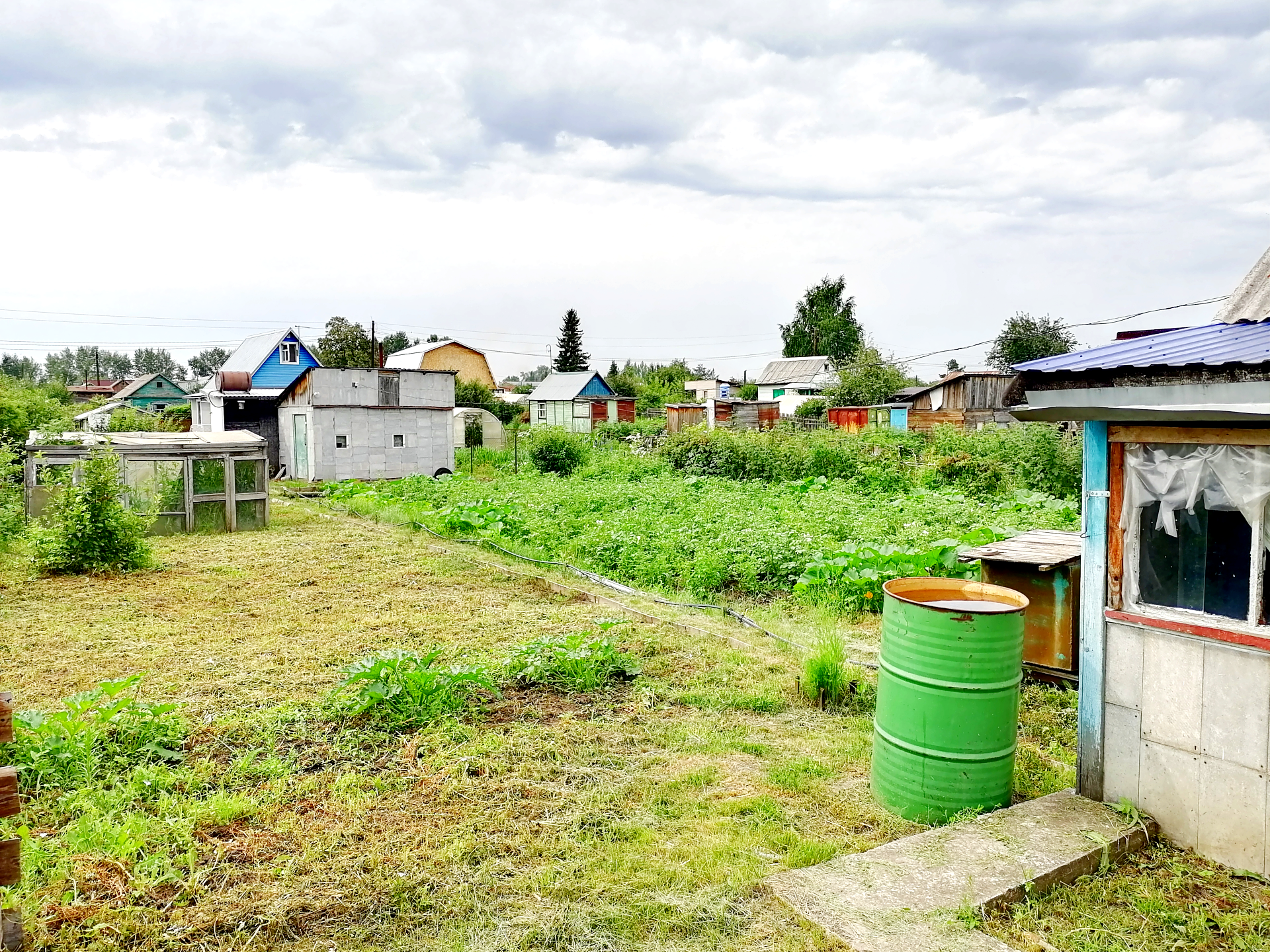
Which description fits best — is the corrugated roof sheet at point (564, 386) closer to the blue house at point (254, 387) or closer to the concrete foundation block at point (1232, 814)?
the blue house at point (254, 387)

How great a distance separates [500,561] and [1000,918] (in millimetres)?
8410

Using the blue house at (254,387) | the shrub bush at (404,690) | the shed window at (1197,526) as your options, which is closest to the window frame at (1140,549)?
the shed window at (1197,526)

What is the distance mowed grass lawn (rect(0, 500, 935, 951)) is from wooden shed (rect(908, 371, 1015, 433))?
86.6ft

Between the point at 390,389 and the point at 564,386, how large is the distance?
63.4 ft

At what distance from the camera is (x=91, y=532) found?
10.3 m

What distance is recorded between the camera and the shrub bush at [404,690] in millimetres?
5152

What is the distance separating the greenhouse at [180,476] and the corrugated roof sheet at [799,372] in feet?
129

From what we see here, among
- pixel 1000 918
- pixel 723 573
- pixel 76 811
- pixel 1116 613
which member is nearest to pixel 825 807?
pixel 1000 918

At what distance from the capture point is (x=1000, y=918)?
3.18m

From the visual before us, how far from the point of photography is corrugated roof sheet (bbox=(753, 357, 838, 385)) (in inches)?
2028

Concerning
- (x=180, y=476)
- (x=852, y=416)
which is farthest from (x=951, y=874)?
(x=852, y=416)

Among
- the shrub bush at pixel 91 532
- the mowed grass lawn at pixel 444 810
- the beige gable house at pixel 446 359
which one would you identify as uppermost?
the beige gable house at pixel 446 359

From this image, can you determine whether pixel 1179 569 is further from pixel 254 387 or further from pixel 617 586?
pixel 254 387

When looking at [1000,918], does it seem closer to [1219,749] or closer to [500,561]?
[1219,749]
